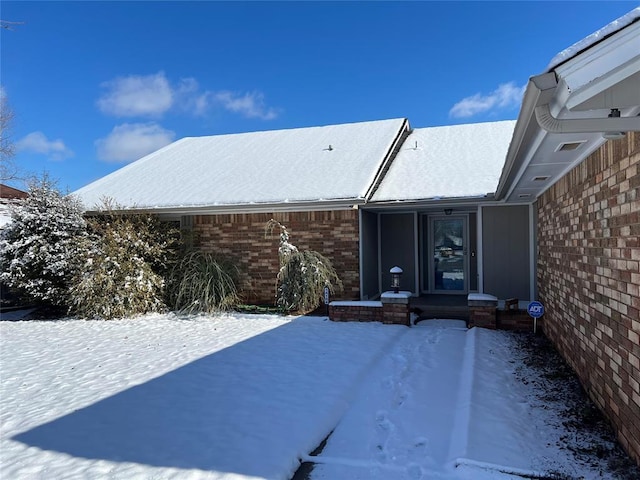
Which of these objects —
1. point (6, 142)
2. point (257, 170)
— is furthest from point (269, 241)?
point (6, 142)

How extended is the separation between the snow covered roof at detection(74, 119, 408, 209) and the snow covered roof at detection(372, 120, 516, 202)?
58 cm

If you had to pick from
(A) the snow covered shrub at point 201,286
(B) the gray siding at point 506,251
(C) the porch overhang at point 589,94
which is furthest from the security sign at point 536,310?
(A) the snow covered shrub at point 201,286

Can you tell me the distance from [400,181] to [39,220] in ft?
28.8

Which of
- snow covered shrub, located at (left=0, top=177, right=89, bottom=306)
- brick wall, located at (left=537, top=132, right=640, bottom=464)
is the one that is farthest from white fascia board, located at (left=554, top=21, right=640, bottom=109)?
snow covered shrub, located at (left=0, top=177, right=89, bottom=306)

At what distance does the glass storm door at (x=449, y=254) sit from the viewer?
10.9 meters

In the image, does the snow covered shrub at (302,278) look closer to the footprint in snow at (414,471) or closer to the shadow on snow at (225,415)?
the shadow on snow at (225,415)

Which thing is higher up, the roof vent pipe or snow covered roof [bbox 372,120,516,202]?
snow covered roof [bbox 372,120,516,202]

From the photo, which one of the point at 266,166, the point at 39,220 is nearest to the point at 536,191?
the point at 266,166

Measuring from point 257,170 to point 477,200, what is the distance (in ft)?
20.5

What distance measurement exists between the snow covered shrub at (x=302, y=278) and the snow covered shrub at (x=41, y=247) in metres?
4.61

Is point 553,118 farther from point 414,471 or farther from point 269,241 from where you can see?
point 269,241

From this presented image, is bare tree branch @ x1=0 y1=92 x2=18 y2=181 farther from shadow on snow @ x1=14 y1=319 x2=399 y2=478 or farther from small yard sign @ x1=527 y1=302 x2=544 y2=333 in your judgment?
small yard sign @ x1=527 y1=302 x2=544 y2=333

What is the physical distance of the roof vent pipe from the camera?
7.79 ft

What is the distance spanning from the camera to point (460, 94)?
1403 centimetres
